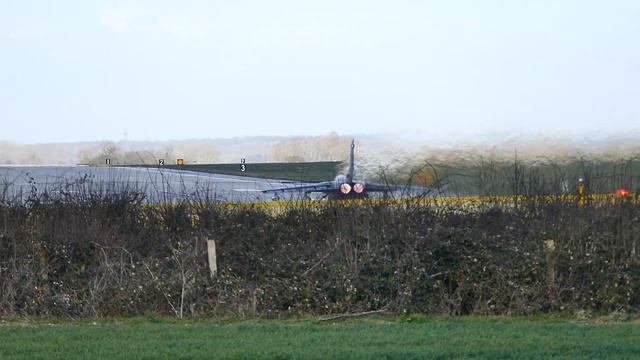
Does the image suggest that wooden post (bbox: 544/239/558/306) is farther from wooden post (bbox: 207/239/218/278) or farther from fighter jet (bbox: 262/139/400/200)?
wooden post (bbox: 207/239/218/278)

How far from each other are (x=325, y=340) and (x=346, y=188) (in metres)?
9.17

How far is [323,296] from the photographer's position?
49.4ft

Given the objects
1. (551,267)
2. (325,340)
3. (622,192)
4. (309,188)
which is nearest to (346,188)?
(309,188)

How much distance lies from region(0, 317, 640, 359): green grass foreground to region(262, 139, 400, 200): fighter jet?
17.8 feet

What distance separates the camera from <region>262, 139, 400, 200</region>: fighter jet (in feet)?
61.6

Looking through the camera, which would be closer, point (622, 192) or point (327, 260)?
point (327, 260)

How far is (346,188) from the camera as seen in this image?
2033 cm

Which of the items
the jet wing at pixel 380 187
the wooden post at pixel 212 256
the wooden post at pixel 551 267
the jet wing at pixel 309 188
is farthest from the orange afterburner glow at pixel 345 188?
the wooden post at pixel 551 267

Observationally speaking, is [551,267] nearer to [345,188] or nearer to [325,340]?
[325,340]

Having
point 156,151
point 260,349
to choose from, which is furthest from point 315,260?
point 156,151

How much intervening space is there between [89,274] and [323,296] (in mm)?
3828

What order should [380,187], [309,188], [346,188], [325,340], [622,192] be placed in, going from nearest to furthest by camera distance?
[325,340] < [622,192] < [380,187] < [346,188] < [309,188]

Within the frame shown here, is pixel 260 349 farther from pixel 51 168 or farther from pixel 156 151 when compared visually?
pixel 51 168

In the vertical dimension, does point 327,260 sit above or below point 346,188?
below
